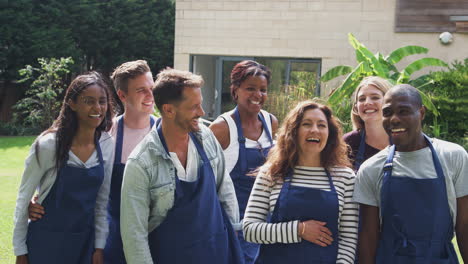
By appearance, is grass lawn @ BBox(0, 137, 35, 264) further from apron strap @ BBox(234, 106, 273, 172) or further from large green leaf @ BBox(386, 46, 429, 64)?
large green leaf @ BBox(386, 46, 429, 64)

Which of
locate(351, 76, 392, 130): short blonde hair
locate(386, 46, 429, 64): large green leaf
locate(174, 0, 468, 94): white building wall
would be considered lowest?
locate(351, 76, 392, 130): short blonde hair

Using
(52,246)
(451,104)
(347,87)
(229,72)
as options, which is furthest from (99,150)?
(229,72)

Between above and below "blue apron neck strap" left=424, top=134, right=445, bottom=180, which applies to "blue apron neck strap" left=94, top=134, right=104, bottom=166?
below

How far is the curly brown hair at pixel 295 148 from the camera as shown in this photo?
3.17m

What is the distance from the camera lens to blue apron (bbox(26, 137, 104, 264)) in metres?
3.33

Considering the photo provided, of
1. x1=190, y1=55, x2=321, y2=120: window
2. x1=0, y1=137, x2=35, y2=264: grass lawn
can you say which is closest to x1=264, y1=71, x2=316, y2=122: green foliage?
x1=190, y1=55, x2=321, y2=120: window

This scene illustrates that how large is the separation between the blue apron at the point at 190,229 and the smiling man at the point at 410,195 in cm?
76

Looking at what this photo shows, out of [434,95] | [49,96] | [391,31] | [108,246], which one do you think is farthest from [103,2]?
[108,246]

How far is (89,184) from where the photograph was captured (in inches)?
133

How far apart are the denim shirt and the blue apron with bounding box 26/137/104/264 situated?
0.53 metres

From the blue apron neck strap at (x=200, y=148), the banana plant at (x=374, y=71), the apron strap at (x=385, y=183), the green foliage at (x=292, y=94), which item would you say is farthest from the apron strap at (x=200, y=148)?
the green foliage at (x=292, y=94)

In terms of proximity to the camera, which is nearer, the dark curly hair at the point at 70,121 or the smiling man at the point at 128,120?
the dark curly hair at the point at 70,121

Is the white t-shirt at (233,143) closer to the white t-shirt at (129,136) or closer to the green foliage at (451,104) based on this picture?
the white t-shirt at (129,136)

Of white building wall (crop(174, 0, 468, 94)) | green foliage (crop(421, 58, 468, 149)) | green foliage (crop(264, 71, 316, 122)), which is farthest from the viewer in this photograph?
white building wall (crop(174, 0, 468, 94))
